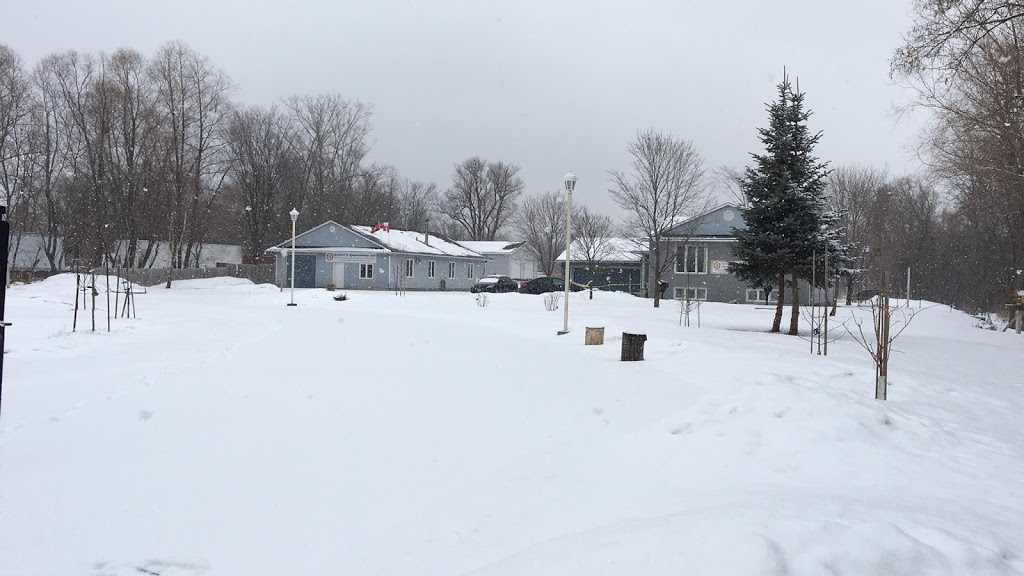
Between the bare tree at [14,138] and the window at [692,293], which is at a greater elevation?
the bare tree at [14,138]

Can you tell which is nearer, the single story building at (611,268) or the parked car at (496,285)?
the parked car at (496,285)

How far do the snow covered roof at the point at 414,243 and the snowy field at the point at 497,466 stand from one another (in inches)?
A: 1346

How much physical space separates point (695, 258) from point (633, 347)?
27633 mm

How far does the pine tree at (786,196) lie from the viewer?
1911 cm

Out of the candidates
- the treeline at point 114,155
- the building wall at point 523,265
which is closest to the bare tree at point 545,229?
the building wall at point 523,265

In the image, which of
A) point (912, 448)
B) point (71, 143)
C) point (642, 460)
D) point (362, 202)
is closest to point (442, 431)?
point (642, 460)

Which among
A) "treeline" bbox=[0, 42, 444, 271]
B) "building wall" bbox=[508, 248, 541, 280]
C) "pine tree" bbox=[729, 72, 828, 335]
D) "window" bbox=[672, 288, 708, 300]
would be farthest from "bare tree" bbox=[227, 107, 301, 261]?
"pine tree" bbox=[729, 72, 828, 335]

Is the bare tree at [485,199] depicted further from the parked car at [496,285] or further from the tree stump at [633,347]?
the tree stump at [633,347]

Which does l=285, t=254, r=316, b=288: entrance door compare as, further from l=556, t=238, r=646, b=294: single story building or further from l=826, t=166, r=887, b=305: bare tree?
l=826, t=166, r=887, b=305: bare tree

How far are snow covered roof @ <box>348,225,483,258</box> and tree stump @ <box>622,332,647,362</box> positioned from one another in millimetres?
34395

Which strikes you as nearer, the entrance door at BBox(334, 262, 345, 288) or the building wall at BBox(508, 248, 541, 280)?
the entrance door at BBox(334, 262, 345, 288)

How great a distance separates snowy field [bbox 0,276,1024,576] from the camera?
13.2ft

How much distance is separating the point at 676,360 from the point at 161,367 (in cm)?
830

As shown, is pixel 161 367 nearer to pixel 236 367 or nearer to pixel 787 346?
pixel 236 367
